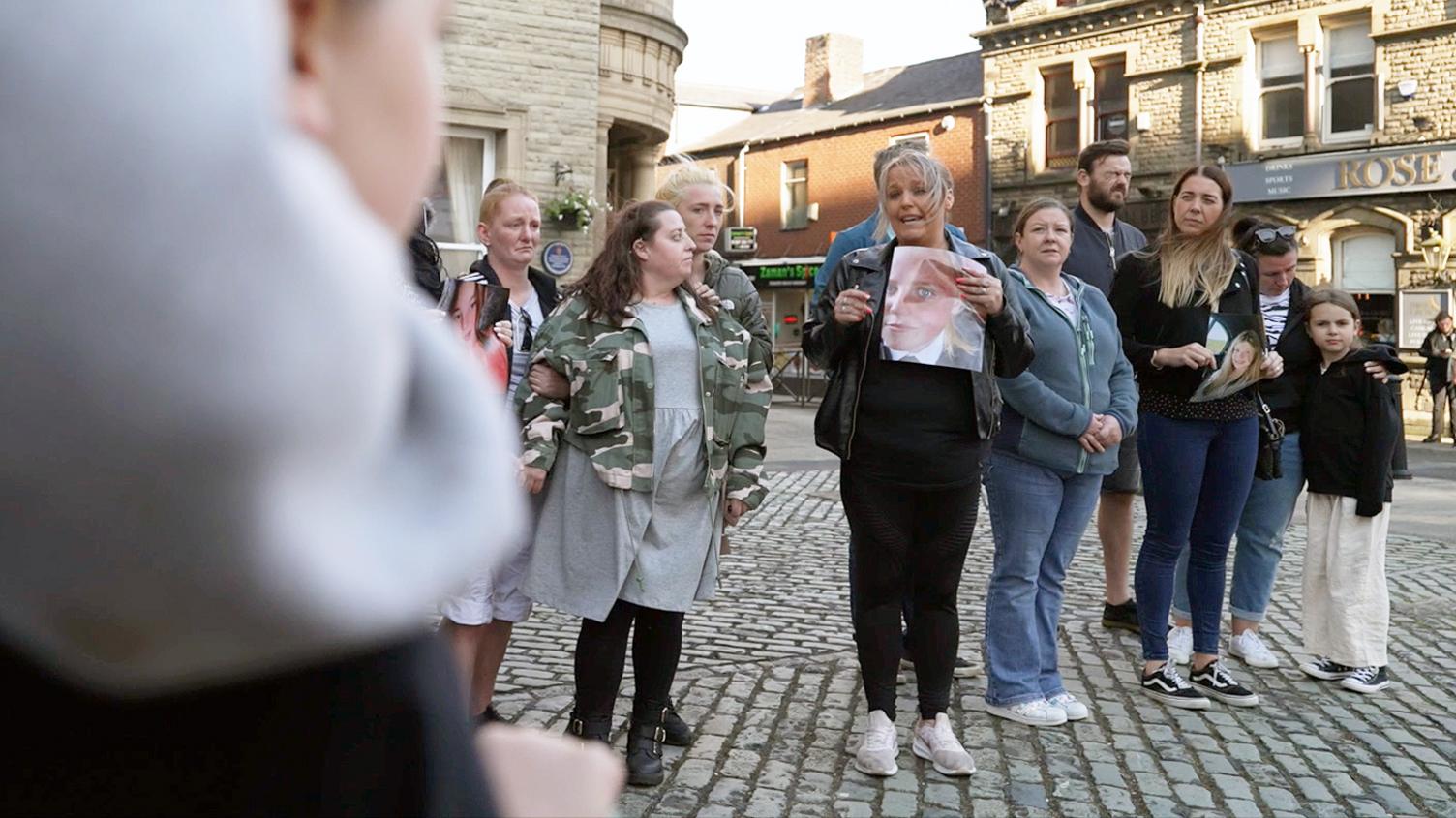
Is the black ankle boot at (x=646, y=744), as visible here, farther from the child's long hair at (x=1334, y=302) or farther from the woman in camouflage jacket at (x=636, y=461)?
the child's long hair at (x=1334, y=302)

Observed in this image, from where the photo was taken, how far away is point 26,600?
1.67 ft

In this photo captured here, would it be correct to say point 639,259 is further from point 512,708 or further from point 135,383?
point 135,383

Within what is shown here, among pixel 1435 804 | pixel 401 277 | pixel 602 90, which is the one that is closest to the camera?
pixel 401 277

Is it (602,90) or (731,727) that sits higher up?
(602,90)

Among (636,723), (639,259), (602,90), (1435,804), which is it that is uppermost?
(602,90)

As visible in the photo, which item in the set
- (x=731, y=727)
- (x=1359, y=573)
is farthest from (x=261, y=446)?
(x=1359, y=573)

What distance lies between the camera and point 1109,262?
638 cm

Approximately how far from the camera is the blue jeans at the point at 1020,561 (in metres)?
4.96

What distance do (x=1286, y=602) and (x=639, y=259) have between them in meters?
5.17

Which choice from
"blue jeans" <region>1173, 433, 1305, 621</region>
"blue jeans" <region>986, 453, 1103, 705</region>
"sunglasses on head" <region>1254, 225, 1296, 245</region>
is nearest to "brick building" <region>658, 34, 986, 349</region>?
"sunglasses on head" <region>1254, 225, 1296, 245</region>

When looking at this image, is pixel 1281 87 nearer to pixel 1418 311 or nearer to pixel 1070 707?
pixel 1418 311

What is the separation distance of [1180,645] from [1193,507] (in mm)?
899

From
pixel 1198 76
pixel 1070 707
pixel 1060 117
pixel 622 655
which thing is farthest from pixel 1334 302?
pixel 1060 117

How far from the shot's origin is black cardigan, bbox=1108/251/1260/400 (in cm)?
543
